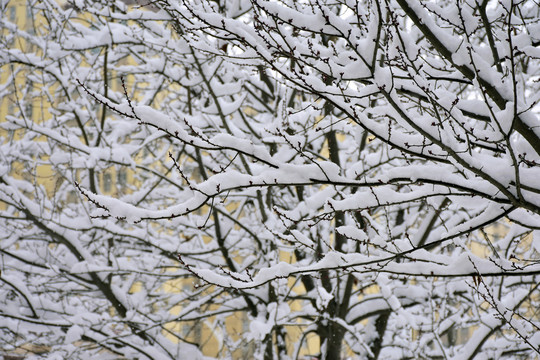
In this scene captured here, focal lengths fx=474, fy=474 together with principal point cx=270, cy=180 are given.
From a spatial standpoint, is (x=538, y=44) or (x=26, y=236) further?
(x=26, y=236)

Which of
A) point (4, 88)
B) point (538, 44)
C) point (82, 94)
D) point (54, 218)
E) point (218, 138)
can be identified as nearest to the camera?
point (218, 138)

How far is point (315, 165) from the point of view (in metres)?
2.16

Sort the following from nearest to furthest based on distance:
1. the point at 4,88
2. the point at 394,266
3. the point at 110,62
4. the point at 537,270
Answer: the point at 537,270
the point at 394,266
the point at 110,62
the point at 4,88

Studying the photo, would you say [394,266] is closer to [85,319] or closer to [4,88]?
[85,319]

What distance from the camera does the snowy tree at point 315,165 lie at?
1996 millimetres

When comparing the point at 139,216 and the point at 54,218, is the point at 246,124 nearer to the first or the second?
the point at 54,218

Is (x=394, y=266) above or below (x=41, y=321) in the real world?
below

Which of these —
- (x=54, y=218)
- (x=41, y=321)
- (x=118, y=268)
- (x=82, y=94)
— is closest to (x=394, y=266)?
(x=118, y=268)

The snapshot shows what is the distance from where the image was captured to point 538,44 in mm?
2537

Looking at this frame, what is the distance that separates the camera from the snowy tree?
200 centimetres

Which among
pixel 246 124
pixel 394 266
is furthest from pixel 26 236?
pixel 394 266

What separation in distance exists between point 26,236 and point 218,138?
4.48 meters

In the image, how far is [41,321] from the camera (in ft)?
15.8

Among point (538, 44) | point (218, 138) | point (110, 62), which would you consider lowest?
point (218, 138)
